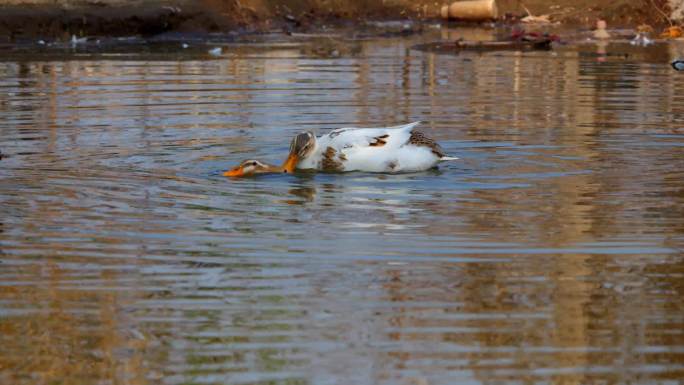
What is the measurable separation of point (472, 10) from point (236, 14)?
481cm

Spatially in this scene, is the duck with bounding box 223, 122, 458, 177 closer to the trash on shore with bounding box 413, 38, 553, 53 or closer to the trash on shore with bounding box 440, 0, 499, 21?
the trash on shore with bounding box 413, 38, 553, 53

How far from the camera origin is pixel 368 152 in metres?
10.8

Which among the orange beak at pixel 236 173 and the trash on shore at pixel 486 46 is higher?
the trash on shore at pixel 486 46

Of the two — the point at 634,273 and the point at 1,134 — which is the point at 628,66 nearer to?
the point at 1,134

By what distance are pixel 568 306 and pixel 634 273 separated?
0.84m

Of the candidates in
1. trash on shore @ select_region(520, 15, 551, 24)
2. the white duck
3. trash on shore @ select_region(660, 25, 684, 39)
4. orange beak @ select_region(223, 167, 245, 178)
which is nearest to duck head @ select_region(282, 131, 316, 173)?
the white duck

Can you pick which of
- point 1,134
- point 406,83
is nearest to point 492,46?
point 406,83

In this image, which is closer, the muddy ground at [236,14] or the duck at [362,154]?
the duck at [362,154]

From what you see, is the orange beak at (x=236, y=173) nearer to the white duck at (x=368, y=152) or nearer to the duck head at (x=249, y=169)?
the duck head at (x=249, y=169)

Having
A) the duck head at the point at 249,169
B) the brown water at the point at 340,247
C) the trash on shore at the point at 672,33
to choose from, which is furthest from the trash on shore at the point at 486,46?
the duck head at the point at 249,169

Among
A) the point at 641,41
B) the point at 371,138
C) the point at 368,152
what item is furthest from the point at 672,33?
the point at 368,152

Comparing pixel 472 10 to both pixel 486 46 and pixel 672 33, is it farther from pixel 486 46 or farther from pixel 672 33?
pixel 486 46

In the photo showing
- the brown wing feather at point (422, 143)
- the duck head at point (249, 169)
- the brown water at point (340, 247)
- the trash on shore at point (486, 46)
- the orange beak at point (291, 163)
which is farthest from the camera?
the trash on shore at point (486, 46)

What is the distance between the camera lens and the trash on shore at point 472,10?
27781 millimetres
